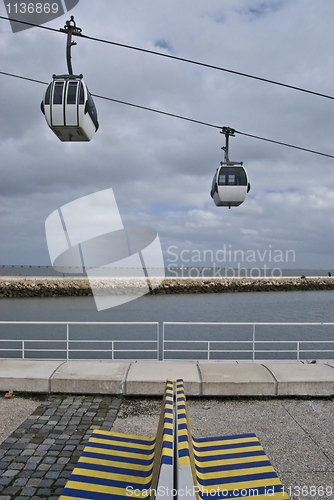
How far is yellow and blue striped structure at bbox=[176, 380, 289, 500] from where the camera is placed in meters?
2.41

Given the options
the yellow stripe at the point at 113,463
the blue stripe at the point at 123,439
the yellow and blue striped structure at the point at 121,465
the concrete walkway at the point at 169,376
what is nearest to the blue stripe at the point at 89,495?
the yellow and blue striped structure at the point at 121,465

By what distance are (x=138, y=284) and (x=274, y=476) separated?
61.5 m

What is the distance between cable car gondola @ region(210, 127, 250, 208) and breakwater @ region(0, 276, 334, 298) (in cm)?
4894

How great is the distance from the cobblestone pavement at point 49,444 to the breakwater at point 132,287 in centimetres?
5090

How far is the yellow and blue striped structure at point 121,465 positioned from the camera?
2463 mm

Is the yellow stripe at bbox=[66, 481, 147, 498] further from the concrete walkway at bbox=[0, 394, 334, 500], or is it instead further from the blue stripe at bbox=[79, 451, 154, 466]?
the concrete walkway at bbox=[0, 394, 334, 500]

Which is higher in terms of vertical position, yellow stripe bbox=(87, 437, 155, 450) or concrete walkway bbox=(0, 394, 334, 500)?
yellow stripe bbox=(87, 437, 155, 450)

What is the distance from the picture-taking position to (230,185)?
8.63m

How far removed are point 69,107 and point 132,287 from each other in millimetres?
57519

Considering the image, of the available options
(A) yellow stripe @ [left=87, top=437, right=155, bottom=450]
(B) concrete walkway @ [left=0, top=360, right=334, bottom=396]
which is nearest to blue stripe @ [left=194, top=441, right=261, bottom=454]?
(A) yellow stripe @ [left=87, top=437, right=155, bottom=450]

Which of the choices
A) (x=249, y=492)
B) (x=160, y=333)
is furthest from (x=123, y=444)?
(x=160, y=333)

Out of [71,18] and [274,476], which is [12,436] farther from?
[71,18]

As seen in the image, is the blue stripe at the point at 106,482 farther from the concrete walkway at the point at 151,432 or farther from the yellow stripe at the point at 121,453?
the concrete walkway at the point at 151,432

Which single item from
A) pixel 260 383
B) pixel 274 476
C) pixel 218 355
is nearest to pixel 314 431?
pixel 260 383
